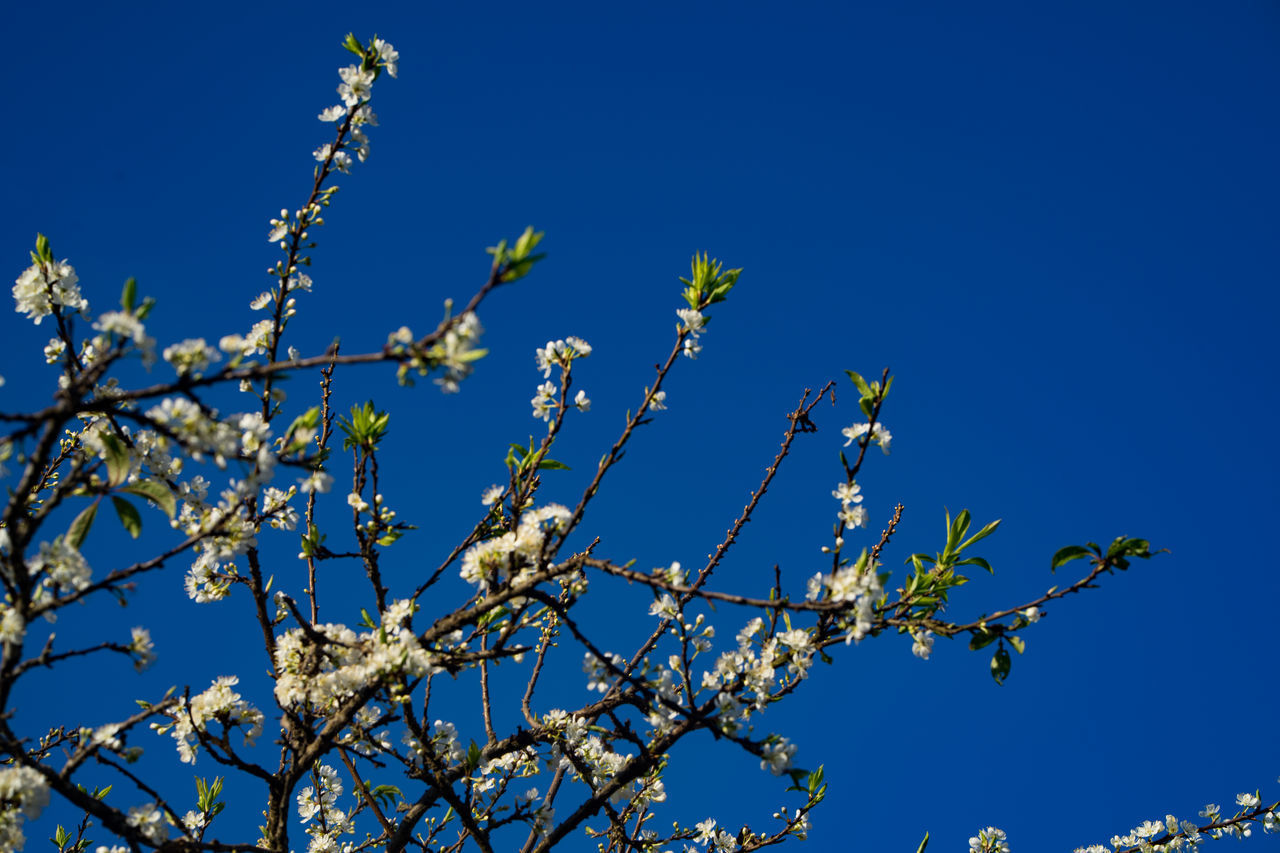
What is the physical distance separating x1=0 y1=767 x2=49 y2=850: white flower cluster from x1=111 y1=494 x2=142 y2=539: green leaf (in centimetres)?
73

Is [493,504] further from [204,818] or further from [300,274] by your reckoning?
[204,818]

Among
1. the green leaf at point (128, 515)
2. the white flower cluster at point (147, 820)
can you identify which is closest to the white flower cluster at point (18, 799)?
the white flower cluster at point (147, 820)

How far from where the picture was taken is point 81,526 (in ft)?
7.73

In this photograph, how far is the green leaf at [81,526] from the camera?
2.33 m

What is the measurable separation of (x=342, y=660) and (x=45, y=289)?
5.59 feet

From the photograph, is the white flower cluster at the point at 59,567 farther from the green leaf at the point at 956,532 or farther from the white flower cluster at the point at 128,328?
the green leaf at the point at 956,532

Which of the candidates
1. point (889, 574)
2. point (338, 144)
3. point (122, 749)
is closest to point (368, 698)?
point (122, 749)

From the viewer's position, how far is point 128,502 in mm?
2449

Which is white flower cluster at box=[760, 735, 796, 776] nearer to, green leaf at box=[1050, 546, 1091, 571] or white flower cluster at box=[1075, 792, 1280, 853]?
green leaf at box=[1050, 546, 1091, 571]

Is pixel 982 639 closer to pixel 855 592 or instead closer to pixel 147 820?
pixel 855 592

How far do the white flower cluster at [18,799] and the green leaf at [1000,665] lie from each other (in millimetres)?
3162

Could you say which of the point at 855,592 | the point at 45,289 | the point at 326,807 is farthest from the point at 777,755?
the point at 326,807

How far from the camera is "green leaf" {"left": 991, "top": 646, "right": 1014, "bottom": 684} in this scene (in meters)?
2.92

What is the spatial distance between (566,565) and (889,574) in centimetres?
110
